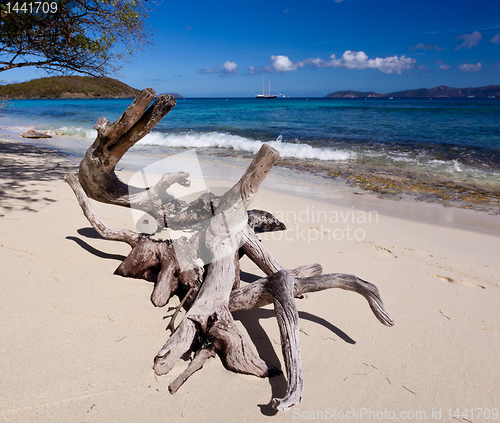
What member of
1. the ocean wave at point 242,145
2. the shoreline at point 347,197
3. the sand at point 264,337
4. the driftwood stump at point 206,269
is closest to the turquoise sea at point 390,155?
the ocean wave at point 242,145

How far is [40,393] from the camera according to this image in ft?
5.87

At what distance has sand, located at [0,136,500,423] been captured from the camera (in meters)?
1.84

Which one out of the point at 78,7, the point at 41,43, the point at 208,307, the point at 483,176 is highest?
the point at 78,7

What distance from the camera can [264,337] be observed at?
249 cm

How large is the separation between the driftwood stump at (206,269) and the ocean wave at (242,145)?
900 centimetres

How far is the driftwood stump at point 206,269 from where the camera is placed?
205 cm

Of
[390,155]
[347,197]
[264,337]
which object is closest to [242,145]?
[390,155]

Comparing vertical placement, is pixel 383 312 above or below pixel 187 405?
above

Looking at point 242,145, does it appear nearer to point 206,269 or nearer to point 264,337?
point 206,269

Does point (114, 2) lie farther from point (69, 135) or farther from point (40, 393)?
point (69, 135)

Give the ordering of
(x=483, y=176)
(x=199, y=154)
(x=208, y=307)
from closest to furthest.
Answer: (x=208, y=307)
(x=483, y=176)
(x=199, y=154)

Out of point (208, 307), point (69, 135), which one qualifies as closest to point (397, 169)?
point (208, 307)

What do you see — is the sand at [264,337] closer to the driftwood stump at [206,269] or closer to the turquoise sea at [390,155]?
the driftwood stump at [206,269]

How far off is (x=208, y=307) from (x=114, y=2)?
810 cm
